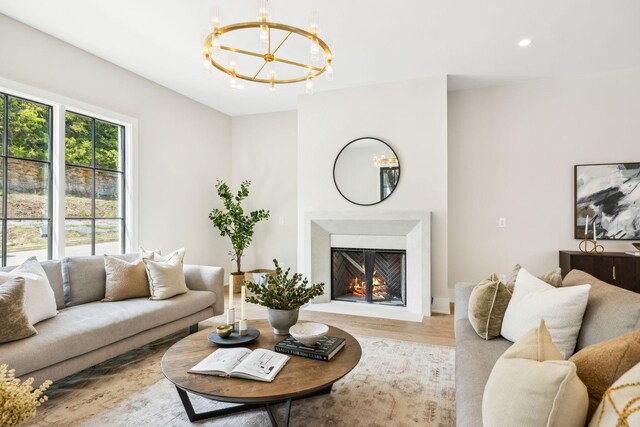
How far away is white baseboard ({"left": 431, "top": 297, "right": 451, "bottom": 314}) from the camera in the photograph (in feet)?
12.9

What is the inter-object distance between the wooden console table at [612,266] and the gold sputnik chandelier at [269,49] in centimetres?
317

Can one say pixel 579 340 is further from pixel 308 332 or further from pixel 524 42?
pixel 524 42

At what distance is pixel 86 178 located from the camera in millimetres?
3484

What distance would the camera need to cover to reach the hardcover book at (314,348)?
A: 5.97 feet

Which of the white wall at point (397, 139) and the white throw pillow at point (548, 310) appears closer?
the white throw pillow at point (548, 310)

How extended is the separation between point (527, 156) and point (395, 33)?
2298 millimetres

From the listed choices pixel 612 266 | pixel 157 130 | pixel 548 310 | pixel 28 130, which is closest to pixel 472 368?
pixel 548 310

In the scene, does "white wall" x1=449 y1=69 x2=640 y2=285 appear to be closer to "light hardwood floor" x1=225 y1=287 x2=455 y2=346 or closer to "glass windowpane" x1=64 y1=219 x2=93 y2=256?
"light hardwood floor" x1=225 y1=287 x2=455 y2=346

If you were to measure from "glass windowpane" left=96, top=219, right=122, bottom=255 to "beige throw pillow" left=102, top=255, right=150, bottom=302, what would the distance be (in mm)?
777

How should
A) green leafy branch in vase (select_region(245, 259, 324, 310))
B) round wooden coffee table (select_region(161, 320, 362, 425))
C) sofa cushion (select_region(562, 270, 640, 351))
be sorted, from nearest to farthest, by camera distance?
sofa cushion (select_region(562, 270, 640, 351))
round wooden coffee table (select_region(161, 320, 362, 425))
green leafy branch in vase (select_region(245, 259, 324, 310))

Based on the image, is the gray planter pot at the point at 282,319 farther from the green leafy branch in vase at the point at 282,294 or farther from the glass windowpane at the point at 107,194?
the glass windowpane at the point at 107,194

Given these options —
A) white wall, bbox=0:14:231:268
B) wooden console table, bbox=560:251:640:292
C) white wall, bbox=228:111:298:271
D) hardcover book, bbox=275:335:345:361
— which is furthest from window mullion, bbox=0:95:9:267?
wooden console table, bbox=560:251:640:292

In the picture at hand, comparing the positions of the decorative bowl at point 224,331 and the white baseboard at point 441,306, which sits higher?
the decorative bowl at point 224,331

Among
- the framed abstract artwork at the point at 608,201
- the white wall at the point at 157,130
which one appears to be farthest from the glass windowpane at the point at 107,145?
the framed abstract artwork at the point at 608,201
